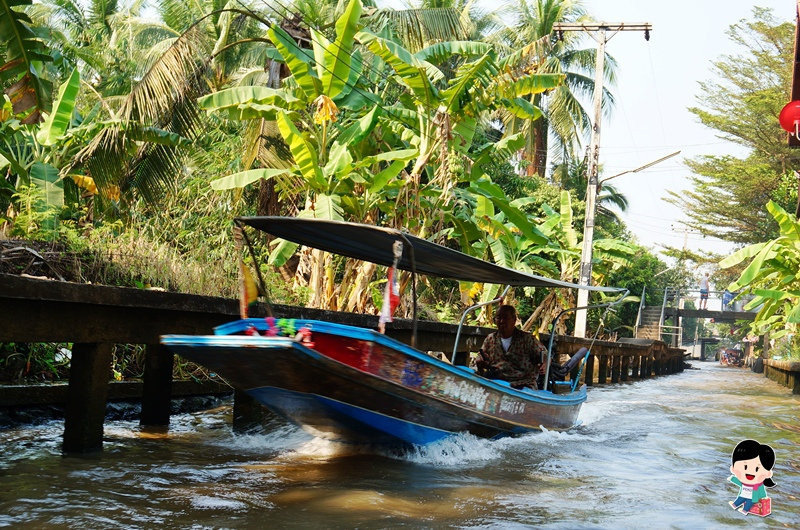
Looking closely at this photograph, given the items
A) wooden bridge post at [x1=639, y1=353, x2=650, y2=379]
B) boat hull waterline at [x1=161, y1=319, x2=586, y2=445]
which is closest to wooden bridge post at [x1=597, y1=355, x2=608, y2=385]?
wooden bridge post at [x1=639, y1=353, x2=650, y2=379]

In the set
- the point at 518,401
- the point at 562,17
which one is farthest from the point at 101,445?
the point at 562,17

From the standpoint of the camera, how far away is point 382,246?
771 centimetres

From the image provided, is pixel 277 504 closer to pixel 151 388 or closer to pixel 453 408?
pixel 453 408

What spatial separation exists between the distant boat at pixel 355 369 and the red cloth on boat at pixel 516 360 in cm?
113

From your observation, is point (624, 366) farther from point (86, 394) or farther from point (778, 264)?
point (86, 394)

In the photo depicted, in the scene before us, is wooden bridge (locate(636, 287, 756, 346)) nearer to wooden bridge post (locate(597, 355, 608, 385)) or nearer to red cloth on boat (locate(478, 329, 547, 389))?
wooden bridge post (locate(597, 355, 608, 385))

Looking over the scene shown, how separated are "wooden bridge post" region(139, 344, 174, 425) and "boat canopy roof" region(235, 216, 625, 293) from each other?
1.87 metres

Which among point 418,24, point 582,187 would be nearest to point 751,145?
point 582,187

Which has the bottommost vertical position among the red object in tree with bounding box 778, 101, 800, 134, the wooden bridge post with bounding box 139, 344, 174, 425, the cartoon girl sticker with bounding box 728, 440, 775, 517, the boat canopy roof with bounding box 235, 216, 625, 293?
the wooden bridge post with bounding box 139, 344, 174, 425

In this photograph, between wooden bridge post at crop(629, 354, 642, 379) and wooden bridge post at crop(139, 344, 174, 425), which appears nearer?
wooden bridge post at crop(139, 344, 174, 425)

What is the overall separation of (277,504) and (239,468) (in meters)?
1.38

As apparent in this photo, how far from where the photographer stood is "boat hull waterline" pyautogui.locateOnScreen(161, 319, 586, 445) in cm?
655

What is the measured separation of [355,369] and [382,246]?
4.75ft

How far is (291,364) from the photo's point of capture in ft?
21.4
